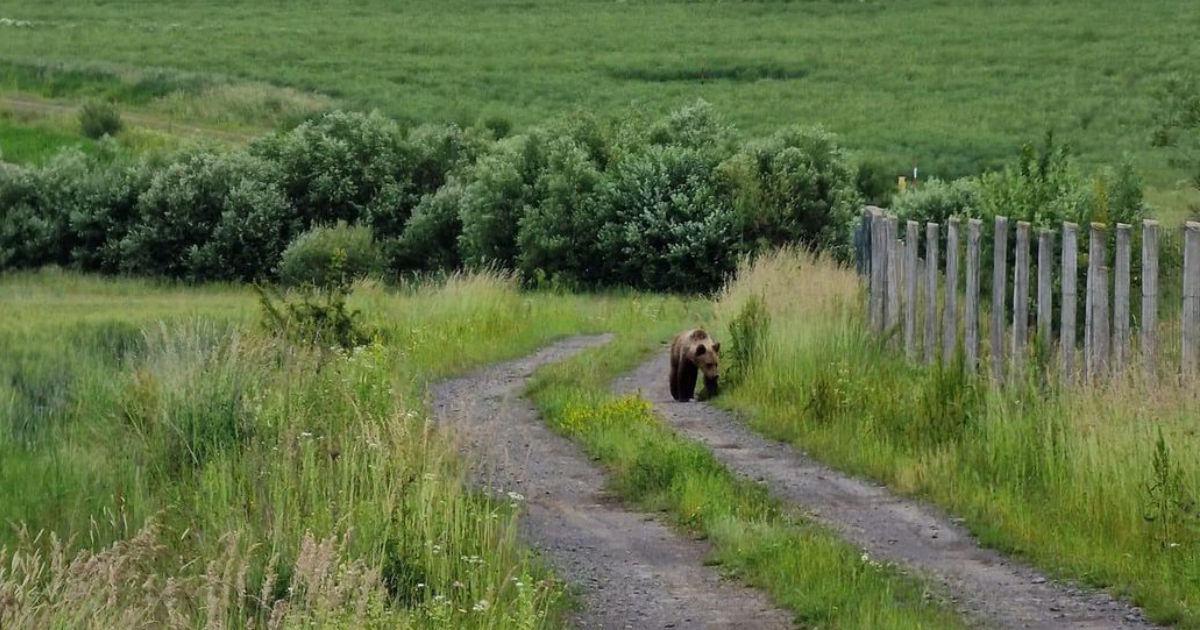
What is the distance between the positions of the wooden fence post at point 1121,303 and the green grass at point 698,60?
47658 millimetres

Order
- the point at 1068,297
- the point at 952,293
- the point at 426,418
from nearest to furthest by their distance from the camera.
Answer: the point at 426,418
the point at 1068,297
the point at 952,293

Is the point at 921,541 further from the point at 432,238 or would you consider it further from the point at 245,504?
the point at 432,238

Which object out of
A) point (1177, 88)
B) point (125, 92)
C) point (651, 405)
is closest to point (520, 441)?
point (651, 405)

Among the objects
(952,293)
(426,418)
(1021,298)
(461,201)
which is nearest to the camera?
(426,418)

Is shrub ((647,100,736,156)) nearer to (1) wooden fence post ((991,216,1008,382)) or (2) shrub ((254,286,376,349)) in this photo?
(2) shrub ((254,286,376,349))

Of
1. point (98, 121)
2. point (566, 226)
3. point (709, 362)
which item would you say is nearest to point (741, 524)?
point (709, 362)

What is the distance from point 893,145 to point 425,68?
30047 mm

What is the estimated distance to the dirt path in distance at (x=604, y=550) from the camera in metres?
8.85

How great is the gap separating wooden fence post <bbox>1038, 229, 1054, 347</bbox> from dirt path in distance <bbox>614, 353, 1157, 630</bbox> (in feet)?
5.95

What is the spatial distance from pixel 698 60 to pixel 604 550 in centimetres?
7966

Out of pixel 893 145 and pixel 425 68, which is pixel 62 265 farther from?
pixel 425 68

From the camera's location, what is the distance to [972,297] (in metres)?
14.4

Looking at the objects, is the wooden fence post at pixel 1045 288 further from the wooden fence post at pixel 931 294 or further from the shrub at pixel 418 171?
the shrub at pixel 418 171

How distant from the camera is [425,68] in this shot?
88.9 meters
